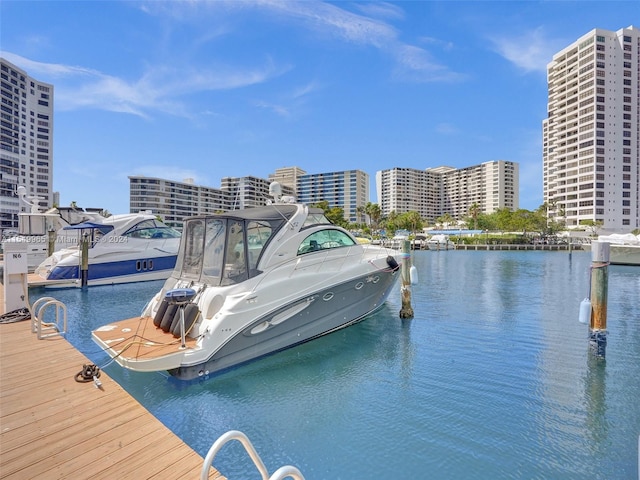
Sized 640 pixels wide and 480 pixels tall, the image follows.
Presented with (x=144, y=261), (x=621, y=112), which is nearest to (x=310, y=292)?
(x=144, y=261)

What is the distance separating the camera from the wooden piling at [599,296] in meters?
8.33

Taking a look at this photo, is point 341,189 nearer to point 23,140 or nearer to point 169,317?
point 23,140

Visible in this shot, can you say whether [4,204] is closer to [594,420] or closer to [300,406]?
[300,406]

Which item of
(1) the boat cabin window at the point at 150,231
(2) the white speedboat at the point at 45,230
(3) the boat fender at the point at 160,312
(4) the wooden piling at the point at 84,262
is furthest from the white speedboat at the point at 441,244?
(3) the boat fender at the point at 160,312

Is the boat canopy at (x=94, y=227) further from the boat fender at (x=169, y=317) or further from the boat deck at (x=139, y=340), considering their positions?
the boat fender at (x=169, y=317)

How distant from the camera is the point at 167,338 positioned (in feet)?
21.5

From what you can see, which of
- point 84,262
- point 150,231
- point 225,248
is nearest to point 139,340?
point 225,248

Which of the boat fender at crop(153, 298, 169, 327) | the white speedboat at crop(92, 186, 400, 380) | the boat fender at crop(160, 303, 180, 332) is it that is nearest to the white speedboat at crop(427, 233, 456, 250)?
the white speedboat at crop(92, 186, 400, 380)

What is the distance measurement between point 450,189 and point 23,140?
156332 millimetres

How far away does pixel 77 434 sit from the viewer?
3605mm

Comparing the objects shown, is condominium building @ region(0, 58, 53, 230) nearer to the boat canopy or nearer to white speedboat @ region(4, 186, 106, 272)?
white speedboat @ region(4, 186, 106, 272)

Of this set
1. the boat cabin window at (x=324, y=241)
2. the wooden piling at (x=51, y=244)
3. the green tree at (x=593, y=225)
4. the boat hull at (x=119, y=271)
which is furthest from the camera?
the green tree at (x=593, y=225)

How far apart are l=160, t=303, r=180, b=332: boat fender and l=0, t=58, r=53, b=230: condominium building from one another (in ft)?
228

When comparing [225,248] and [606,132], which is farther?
[606,132]
